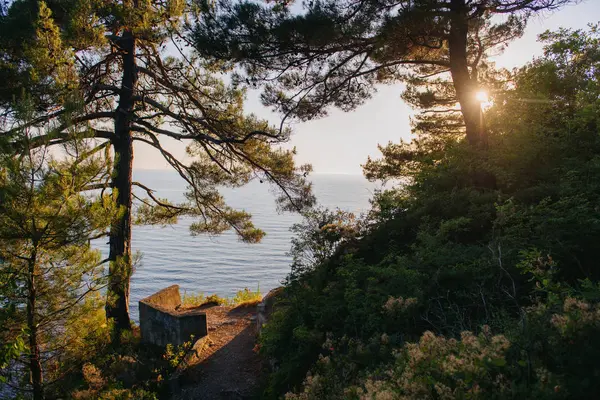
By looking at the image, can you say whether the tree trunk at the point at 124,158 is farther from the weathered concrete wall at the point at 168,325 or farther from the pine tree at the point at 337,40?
the pine tree at the point at 337,40

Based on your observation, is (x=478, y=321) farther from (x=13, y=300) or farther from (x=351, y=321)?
(x=13, y=300)

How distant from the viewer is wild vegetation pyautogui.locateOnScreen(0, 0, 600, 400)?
314 centimetres

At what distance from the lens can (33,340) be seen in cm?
520

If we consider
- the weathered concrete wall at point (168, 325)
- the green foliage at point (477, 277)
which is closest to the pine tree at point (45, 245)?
the green foliage at point (477, 277)

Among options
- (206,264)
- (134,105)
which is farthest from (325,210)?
(206,264)

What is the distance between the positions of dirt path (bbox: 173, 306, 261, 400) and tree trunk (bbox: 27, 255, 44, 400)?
239 cm

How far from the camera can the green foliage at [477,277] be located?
2.22 meters

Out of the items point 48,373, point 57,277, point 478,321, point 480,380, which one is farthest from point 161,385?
point 480,380

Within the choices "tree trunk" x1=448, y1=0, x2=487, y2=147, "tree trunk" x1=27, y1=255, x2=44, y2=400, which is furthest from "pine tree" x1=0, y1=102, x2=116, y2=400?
"tree trunk" x1=448, y1=0, x2=487, y2=147

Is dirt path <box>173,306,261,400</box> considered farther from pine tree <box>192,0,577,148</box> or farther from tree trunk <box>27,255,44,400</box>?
pine tree <box>192,0,577,148</box>

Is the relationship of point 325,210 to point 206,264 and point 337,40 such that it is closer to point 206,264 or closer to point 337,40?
point 337,40

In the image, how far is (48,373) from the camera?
225 inches

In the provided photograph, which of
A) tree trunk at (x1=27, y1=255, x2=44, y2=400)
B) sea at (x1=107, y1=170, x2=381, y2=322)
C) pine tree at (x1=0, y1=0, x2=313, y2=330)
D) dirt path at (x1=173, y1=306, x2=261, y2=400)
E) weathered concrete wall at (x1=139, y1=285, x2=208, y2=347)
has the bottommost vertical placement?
sea at (x1=107, y1=170, x2=381, y2=322)

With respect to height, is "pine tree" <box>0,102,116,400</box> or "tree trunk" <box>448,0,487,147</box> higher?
"tree trunk" <box>448,0,487,147</box>
